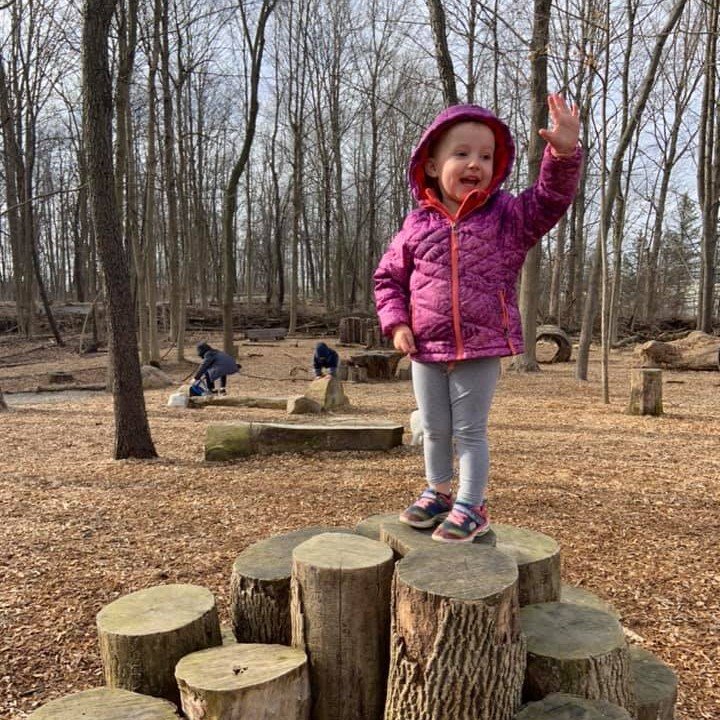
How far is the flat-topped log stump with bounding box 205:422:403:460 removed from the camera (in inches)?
239

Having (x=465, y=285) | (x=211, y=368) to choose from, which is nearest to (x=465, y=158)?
(x=465, y=285)

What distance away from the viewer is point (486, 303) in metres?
2.40

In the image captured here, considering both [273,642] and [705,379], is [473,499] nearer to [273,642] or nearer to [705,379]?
[273,642]

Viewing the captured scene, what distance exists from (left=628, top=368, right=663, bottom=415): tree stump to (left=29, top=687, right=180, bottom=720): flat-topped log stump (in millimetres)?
7499

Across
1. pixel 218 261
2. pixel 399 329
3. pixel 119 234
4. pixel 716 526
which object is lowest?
pixel 716 526

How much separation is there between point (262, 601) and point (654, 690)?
1.36m

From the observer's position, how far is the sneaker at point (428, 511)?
2422 millimetres

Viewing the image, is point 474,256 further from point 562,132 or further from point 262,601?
point 262,601

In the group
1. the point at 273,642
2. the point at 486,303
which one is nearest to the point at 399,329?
the point at 486,303

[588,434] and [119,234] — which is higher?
[119,234]

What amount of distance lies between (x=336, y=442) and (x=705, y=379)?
9181mm

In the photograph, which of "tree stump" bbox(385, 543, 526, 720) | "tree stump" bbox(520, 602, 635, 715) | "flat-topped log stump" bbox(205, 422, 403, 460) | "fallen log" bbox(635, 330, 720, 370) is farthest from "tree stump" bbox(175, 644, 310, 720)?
"fallen log" bbox(635, 330, 720, 370)

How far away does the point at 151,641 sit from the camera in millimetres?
1947

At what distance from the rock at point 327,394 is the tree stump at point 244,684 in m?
7.02
